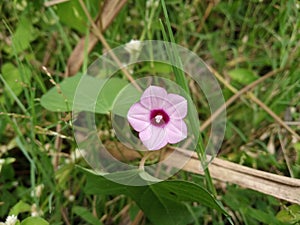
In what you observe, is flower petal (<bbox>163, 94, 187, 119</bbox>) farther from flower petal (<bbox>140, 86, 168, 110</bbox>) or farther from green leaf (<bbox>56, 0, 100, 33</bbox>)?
green leaf (<bbox>56, 0, 100, 33</bbox>)

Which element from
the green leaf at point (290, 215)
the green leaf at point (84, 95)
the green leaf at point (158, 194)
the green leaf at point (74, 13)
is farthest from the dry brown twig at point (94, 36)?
the green leaf at point (290, 215)

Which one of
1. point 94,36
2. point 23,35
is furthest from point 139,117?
point 23,35

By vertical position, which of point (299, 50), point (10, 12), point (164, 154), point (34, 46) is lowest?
point (299, 50)

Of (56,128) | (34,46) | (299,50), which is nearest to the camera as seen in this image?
(56,128)

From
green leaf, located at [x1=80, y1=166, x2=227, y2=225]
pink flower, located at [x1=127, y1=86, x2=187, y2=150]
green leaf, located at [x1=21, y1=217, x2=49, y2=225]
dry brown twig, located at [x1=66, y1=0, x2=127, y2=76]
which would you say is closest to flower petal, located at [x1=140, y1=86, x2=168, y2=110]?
pink flower, located at [x1=127, y1=86, x2=187, y2=150]

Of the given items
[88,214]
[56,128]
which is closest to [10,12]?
[56,128]

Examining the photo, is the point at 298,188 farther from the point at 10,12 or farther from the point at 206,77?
the point at 10,12
